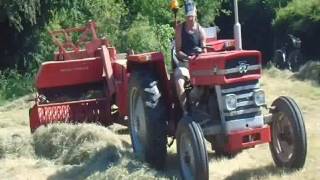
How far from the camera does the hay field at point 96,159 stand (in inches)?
288

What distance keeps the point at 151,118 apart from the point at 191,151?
981 mm

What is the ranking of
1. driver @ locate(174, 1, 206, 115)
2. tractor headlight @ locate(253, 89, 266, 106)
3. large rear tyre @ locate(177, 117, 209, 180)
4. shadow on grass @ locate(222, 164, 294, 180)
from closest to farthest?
large rear tyre @ locate(177, 117, 209, 180)
tractor headlight @ locate(253, 89, 266, 106)
shadow on grass @ locate(222, 164, 294, 180)
driver @ locate(174, 1, 206, 115)

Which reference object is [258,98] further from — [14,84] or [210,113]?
[14,84]

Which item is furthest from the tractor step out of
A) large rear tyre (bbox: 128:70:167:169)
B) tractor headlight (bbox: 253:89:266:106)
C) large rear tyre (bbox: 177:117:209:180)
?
large rear tyre (bbox: 128:70:167:169)

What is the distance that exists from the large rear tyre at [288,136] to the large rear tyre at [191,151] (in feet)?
3.73

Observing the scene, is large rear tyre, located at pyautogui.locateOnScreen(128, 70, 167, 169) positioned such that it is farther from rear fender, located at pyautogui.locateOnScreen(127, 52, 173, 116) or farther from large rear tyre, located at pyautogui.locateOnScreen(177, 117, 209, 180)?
large rear tyre, located at pyautogui.locateOnScreen(177, 117, 209, 180)

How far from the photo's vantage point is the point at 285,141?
7.39 meters

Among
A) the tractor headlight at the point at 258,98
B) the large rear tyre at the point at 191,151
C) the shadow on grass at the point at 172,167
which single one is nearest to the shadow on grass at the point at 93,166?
the shadow on grass at the point at 172,167

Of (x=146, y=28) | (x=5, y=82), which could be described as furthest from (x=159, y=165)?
(x=146, y=28)

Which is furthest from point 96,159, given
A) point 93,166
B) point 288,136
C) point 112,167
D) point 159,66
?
point 288,136

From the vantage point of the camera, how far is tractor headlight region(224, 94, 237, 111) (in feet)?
22.6

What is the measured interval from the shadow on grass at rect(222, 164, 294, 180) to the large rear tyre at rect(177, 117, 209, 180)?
2.04 feet

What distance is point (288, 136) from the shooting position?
733 cm

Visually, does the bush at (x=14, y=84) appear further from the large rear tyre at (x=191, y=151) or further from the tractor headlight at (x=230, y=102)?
the tractor headlight at (x=230, y=102)
